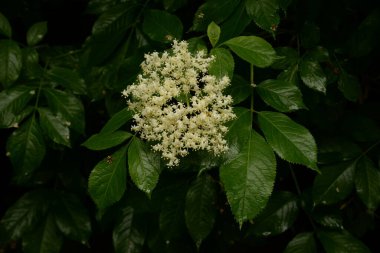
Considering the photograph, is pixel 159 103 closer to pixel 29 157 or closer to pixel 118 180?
pixel 118 180

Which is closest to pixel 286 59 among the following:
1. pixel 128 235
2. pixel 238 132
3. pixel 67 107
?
pixel 238 132

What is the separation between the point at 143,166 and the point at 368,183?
1149mm

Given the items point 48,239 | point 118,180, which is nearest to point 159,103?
point 118,180

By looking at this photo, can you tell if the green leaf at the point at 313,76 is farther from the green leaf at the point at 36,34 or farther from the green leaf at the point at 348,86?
the green leaf at the point at 36,34

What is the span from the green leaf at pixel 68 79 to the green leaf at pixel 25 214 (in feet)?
2.64

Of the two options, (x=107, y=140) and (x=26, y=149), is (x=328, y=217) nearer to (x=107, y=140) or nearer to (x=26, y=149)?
(x=107, y=140)

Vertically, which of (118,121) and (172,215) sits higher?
(118,121)

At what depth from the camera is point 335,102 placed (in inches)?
81.7

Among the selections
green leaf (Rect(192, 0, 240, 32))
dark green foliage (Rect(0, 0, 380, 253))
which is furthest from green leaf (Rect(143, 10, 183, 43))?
green leaf (Rect(192, 0, 240, 32))

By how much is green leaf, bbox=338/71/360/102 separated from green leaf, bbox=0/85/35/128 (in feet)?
4.89

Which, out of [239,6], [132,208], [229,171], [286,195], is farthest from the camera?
[132,208]

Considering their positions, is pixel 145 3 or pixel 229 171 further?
pixel 145 3

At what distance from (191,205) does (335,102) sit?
90 cm

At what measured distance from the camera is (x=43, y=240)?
2.40 metres
